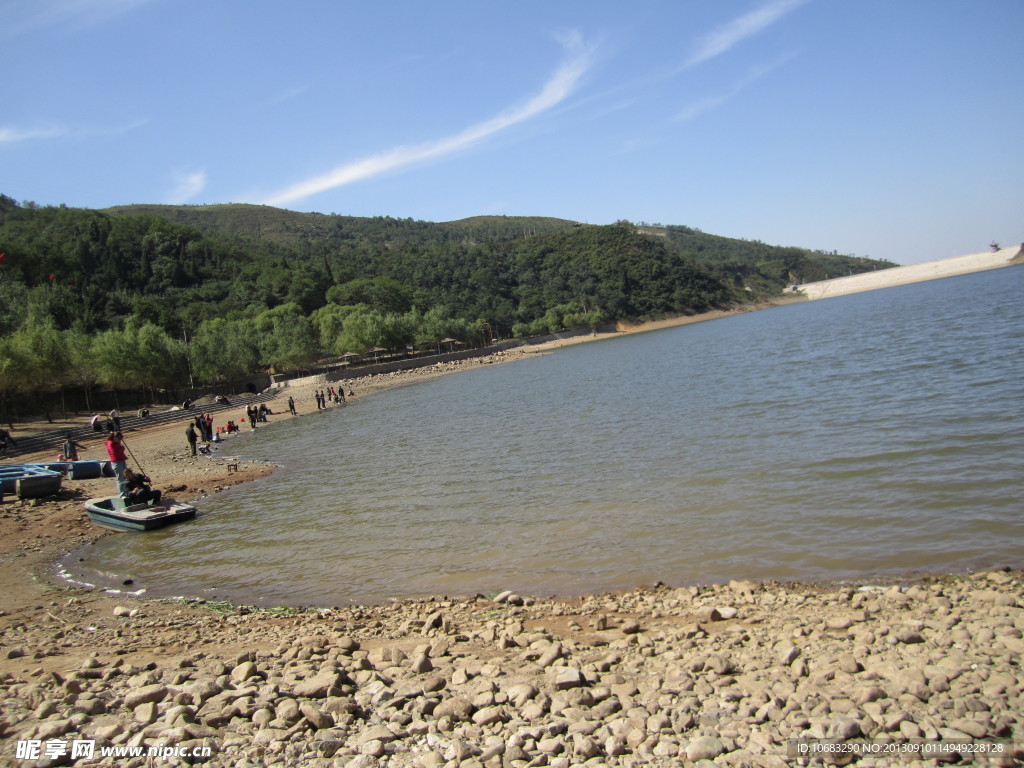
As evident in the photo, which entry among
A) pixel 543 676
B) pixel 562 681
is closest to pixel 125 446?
pixel 543 676

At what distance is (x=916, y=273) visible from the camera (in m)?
180

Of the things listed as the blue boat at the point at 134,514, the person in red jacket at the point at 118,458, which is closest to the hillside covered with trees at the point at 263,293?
the person in red jacket at the point at 118,458

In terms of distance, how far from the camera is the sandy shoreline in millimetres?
4402

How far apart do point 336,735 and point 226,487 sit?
51.8 feet

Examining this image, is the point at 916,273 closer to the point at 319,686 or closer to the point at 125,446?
the point at 125,446

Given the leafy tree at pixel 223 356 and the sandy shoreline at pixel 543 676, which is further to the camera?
the leafy tree at pixel 223 356

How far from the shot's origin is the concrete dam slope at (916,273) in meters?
167

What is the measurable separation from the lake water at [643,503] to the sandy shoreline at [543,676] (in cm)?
109

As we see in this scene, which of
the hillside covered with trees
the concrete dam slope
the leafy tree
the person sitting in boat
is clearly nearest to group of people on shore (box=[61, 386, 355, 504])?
the person sitting in boat

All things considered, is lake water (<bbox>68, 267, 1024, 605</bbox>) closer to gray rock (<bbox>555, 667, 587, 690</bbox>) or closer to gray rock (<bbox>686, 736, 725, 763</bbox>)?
gray rock (<bbox>555, 667, 587, 690</bbox>)

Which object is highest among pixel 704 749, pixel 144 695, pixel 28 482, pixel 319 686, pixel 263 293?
pixel 263 293

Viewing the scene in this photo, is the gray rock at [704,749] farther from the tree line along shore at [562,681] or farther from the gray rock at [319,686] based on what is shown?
the gray rock at [319,686]

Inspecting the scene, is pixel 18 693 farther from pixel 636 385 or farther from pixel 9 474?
pixel 636 385

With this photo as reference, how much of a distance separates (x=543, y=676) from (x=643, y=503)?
259 inches
